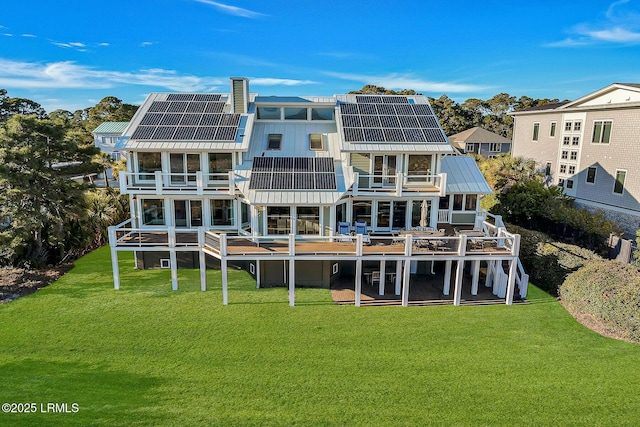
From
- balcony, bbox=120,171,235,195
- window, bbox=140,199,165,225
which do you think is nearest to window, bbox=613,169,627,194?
balcony, bbox=120,171,235,195

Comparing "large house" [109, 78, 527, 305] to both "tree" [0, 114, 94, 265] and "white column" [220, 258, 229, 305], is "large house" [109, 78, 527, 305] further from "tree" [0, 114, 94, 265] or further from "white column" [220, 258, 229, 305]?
"tree" [0, 114, 94, 265]

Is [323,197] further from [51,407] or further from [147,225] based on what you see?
[51,407]

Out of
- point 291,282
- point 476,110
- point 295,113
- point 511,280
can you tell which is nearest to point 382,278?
point 291,282

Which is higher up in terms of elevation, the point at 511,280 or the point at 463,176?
the point at 463,176

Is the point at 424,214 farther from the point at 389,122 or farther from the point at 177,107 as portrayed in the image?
the point at 177,107


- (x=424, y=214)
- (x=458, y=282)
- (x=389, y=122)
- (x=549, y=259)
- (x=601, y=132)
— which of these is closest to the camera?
(x=458, y=282)

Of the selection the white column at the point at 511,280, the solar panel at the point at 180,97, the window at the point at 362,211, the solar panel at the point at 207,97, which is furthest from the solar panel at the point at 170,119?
the white column at the point at 511,280
